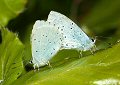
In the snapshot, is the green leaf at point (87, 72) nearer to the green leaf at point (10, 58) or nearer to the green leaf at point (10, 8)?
the green leaf at point (10, 58)

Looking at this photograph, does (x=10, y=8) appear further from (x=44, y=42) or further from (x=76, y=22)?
(x=76, y=22)

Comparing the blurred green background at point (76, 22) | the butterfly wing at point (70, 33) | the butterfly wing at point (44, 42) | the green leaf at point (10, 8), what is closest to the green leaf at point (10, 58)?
the blurred green background at point (76, 22)

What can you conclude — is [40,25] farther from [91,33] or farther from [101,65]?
[91,33]

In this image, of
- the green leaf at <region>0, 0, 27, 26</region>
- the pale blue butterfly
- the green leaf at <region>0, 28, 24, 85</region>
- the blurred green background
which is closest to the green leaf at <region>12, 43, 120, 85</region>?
the blurred green background

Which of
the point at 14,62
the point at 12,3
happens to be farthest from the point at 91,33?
the point at 14,62

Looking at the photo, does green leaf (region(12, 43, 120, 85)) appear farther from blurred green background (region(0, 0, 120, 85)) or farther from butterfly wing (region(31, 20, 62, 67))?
butterfly wing (region(31, 20, 62, 67))

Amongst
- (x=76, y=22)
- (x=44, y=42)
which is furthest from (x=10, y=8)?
(x=76, y=22)
